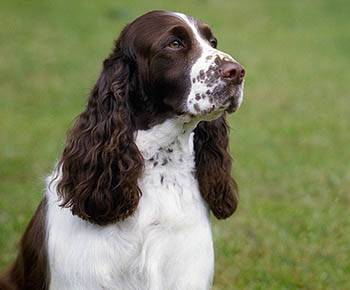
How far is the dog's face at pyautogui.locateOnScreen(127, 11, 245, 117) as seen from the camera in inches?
116

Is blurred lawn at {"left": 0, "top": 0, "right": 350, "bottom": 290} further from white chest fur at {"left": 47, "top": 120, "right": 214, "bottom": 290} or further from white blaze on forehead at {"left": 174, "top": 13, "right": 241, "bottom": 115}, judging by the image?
white blaze on forehead at {"left": 174, "top": 13, "right": 241, "bottom": 115}

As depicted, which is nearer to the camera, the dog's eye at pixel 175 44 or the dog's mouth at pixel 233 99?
the dog's mouth at pixel 233 99

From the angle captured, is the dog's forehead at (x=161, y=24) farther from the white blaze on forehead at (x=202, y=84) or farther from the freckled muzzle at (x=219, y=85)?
the freckled muzzle at (x=219, y=85)

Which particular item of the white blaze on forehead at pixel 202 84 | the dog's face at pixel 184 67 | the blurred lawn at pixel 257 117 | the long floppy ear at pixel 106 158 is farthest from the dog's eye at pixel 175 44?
the blurred lawn at pixel 257 117

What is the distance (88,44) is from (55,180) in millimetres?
9481

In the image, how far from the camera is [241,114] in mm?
9086

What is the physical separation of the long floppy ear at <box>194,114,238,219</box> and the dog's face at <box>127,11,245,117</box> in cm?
41

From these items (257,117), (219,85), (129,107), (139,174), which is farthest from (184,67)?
(257,117)

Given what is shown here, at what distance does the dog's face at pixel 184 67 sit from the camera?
9.68ft

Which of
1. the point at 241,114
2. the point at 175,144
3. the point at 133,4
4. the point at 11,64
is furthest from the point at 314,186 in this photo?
the point at 133,4

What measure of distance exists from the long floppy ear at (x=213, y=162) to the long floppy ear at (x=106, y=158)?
0.40 metres

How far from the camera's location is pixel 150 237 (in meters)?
3.20

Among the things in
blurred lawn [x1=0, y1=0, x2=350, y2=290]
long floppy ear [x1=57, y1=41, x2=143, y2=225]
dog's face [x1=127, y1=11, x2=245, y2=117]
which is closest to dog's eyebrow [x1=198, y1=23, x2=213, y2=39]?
dog's face [x1=127, y1=11, x2=245, y2=117]

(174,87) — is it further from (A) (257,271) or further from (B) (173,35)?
(A) (257,271)
